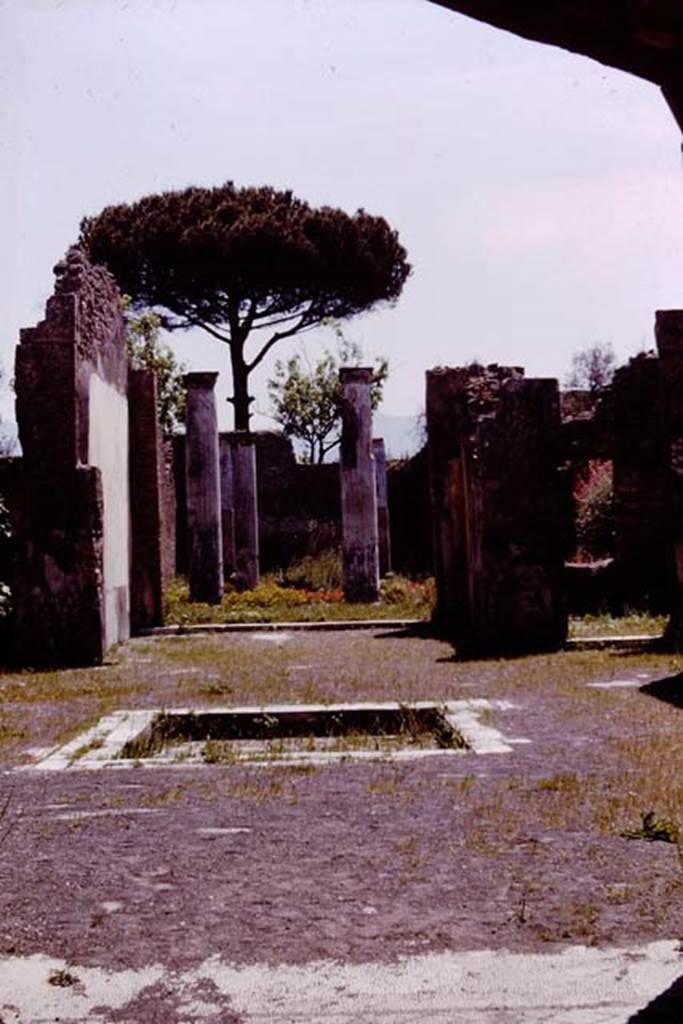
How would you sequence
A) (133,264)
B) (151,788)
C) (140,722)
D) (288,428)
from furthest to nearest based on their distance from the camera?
1. (288,428)
2. (133,264)
3. (140,722)
4. (151,788)

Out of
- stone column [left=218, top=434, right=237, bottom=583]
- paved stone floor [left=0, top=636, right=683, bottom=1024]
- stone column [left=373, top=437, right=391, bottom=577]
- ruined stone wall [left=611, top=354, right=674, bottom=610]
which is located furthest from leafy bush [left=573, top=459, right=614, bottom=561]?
paved stone floor [left=0, top=636, right=683, bottom=1024]

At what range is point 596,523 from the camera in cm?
1961

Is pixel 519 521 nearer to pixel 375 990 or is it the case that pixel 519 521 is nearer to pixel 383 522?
pixel 375 990

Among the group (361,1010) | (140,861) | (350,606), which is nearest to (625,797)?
(140,861)

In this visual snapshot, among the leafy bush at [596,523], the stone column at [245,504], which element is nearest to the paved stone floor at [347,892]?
the leafy bush at [596,523]

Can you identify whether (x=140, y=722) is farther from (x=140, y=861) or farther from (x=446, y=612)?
(x=446, y=612)

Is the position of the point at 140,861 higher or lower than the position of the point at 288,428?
lower

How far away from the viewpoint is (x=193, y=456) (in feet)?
70.2

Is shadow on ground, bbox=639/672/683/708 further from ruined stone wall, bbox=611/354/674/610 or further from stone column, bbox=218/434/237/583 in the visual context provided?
stone column, bbox=218/434/237/583

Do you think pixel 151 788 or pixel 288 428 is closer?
pixel 151 788

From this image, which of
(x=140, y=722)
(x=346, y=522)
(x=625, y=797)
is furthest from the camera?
(x=346, y=522)

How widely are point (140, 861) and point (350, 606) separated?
581 inches

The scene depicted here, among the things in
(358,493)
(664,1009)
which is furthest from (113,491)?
(664,1009)

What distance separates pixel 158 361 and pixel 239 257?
3.67 metres
